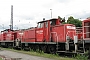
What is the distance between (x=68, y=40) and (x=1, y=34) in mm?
24429

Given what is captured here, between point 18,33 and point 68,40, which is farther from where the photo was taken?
point 18,33

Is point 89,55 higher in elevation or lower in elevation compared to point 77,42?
lower

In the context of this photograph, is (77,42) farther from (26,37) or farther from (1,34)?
(1,34)

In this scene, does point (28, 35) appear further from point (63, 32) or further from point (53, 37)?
point (63, 32)

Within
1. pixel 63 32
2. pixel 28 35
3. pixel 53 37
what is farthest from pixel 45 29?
pixel 28 35

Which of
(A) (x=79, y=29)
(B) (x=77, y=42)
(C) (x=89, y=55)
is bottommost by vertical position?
(C) (x=89, y=55)

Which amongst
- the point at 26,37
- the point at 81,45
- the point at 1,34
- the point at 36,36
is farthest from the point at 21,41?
the point at 81,45

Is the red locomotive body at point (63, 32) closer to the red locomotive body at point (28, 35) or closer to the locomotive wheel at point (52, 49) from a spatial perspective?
the locomotive wheel at point (52, 49)

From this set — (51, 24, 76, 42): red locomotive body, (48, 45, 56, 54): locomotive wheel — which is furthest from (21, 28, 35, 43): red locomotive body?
(51, 24, 76, 42): red locomotive body

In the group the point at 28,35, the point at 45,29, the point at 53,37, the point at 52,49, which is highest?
the point at 45,29

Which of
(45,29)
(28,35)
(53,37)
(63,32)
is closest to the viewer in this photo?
(63,32)

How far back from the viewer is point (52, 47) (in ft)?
65.0

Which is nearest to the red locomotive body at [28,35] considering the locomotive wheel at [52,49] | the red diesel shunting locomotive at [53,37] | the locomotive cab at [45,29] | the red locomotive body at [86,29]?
the red diesel shunting locomotive at [53,37]

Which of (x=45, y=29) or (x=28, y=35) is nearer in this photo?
(x=45, y=29)
